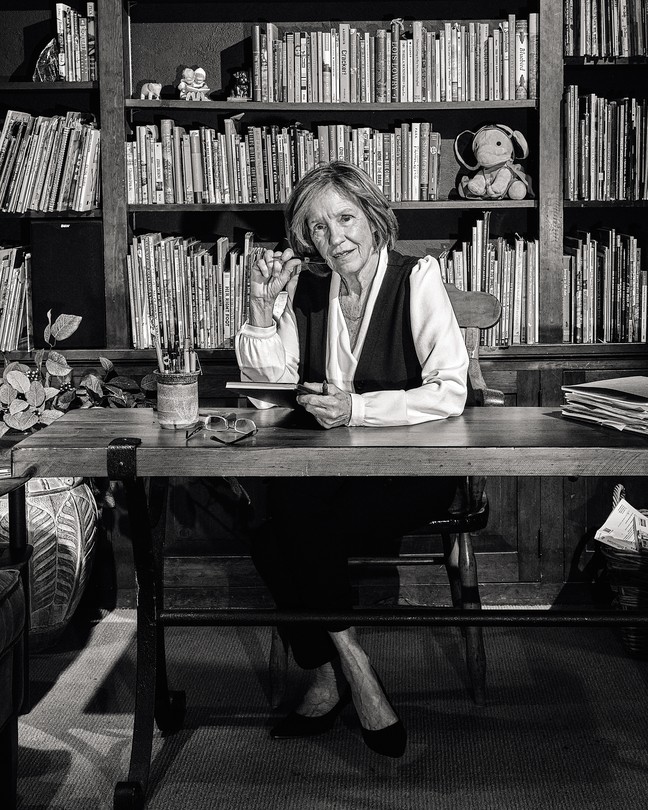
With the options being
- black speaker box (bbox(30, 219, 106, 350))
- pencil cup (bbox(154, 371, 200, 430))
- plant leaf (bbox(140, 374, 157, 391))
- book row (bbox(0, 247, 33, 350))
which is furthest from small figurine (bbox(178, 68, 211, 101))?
pencil cup (bbox(154, 371, 200, 430))

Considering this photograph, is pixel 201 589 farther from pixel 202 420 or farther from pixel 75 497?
pixel 202 420

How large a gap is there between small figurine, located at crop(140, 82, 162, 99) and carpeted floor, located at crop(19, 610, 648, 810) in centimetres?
173

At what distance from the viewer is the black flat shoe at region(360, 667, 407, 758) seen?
208 centimetres

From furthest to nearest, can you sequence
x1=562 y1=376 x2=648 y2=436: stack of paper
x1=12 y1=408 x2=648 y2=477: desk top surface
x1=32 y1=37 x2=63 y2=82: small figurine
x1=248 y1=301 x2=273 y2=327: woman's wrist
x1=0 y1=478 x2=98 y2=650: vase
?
x1=32 y1=37 x2=63 y2=82: small figurine
x1=0 y1=478 x2=98 y2=650: vase
x1=248 y1=301 x2=273 y2=327: woman's wrist
x1=562 y1=376 x2=648 y2=436: stack of paper
x1=12 y1=408 x2=648 y2=477: desk top surface

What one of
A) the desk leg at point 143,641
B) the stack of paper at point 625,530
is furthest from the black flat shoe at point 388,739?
the stack of paper at point 625,530

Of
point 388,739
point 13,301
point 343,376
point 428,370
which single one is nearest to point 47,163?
point 13,301

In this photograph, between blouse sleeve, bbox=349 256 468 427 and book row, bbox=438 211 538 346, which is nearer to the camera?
blouse sleeve, bbox=349 256 468 427

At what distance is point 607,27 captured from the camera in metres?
3.03

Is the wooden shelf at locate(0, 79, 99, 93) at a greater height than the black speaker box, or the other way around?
the wooden shelf at locate(0, 79, 99, 93)

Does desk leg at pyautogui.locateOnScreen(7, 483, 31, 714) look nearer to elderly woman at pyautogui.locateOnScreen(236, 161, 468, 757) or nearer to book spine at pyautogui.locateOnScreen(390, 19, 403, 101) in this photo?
elderly woman at pyautogui.locateOnScreen(236, 161, 468, 757)

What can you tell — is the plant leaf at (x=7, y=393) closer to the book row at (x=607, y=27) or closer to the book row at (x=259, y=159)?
the book row at (x=259, y=159)

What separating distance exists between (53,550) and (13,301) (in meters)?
0.89

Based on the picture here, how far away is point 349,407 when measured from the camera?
195cm

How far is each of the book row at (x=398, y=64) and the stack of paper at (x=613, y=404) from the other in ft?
4.67
